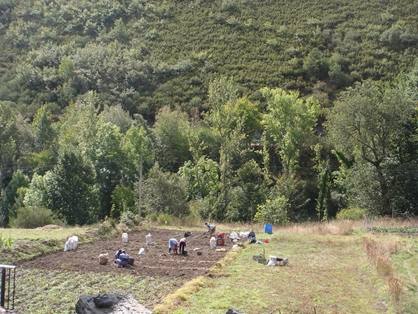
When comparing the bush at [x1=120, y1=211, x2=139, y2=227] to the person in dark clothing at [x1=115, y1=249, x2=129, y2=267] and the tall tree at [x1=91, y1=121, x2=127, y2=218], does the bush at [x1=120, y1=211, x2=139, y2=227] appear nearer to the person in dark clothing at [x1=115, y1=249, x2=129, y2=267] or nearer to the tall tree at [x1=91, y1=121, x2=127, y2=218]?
the person in dark clothing at [x1=115, y1=249, x2=129, y2=267]

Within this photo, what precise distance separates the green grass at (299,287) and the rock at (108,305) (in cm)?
189

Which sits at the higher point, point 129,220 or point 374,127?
point 374,127

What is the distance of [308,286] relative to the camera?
19094 millimetres

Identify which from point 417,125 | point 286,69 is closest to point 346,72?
point 286,69

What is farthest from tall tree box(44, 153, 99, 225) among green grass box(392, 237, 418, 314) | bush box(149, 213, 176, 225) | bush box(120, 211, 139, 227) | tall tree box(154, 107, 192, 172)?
green grass box(392, 237, 418, 314)

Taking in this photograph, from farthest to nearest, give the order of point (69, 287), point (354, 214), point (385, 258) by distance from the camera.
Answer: point (354, 214) < point (385, 258) < point (69, 287)

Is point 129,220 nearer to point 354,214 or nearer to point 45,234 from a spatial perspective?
point 45,234

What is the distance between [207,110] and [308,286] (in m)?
58.9

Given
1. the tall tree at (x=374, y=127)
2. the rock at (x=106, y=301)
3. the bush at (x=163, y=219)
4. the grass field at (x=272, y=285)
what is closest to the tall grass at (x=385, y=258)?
the grass field at (x=272, y=285)

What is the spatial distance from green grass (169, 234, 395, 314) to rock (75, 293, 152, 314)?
6.20ft

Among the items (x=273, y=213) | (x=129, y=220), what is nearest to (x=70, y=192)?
(x=129, y=220)

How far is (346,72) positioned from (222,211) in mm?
43079

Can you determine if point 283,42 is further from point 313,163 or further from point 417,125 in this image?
point 417,125

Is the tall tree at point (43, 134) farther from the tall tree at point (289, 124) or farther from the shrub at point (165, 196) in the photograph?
the tall tree at point (289, 124)
